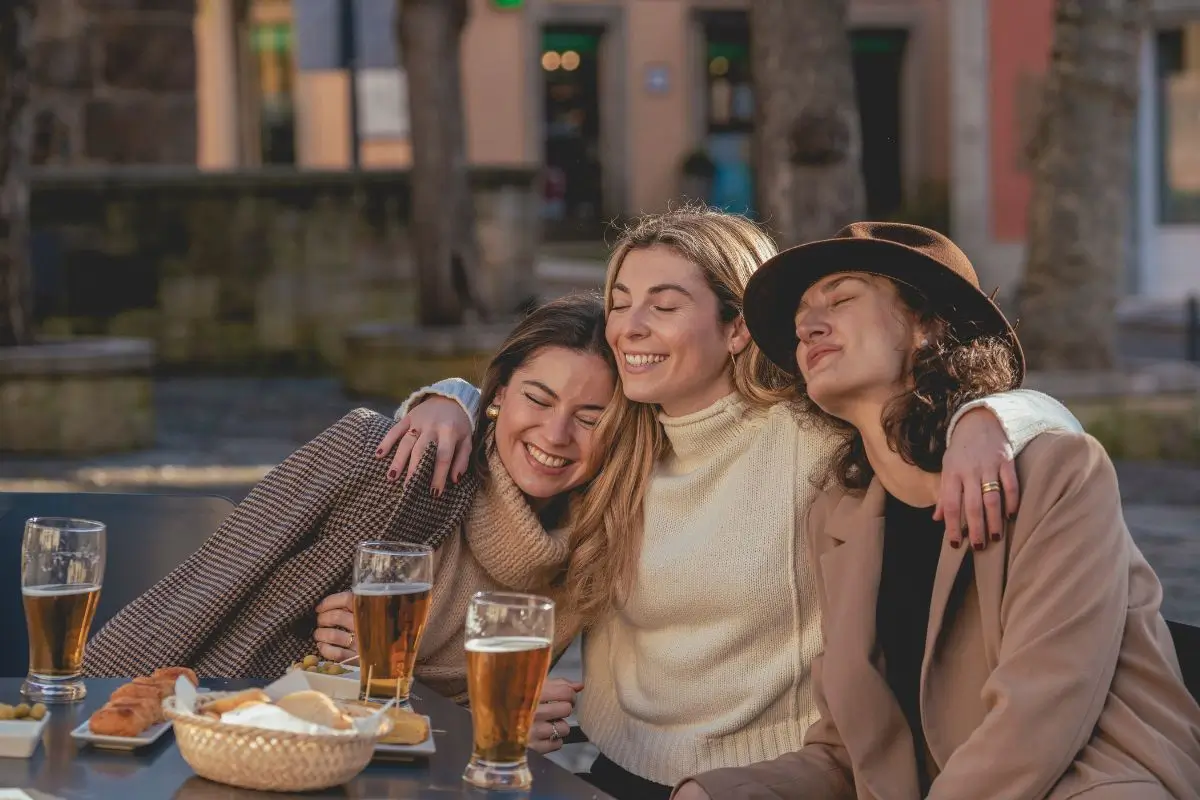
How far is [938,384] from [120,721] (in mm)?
1262

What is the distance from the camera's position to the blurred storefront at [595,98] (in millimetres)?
23906

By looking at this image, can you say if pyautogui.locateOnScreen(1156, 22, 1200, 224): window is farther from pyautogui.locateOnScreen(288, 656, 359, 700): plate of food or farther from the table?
the table

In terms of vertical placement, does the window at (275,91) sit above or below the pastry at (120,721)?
above

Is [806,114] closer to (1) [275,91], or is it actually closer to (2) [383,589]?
(2) [383,589]

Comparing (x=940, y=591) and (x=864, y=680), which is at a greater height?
(x=940, y=591)

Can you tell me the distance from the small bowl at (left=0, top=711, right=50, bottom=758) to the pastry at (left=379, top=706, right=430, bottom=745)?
44 cm

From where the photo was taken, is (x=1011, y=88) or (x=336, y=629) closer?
(x=336, y=629)

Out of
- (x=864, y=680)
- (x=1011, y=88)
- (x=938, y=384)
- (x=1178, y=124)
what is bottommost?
(x=864, y=680)

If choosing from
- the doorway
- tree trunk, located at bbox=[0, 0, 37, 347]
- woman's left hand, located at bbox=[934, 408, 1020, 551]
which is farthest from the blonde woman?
the doorway

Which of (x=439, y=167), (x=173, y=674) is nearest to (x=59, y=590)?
(x=173, y=674)

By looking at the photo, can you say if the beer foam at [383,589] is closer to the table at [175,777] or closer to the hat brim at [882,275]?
the table at [175,777]

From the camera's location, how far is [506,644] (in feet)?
7.64

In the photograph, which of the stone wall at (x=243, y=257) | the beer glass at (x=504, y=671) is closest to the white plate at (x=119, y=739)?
the beer glass at (x=504, y=671)

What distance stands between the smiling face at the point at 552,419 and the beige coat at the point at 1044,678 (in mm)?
689
